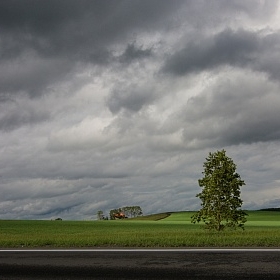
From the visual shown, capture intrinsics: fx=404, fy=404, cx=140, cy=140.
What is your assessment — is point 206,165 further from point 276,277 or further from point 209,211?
point 276,277

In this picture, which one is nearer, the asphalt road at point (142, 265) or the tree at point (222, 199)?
the asphalt road at point (142, 265)

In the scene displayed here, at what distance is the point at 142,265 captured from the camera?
10578 millimetres

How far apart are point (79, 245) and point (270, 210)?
94.3m

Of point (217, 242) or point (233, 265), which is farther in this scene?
point (217, 242)

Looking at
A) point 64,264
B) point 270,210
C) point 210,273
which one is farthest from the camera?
point 270,210

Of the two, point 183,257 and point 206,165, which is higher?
point 206,165

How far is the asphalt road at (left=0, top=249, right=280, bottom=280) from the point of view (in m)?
9.33

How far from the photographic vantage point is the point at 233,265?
1037 centimetres

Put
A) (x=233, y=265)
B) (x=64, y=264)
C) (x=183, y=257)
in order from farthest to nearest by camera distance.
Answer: (x=183, y=257) → (x=64, y=264) → (x=233, y=265)

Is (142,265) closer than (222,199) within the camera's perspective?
Yes

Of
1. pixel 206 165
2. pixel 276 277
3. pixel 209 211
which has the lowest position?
pixel 276 277

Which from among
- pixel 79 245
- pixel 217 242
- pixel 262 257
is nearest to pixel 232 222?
pixel 217 242

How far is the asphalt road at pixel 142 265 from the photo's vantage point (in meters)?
9.33

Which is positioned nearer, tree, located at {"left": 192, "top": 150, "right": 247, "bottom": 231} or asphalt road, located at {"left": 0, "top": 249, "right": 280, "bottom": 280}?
asphalt road, located at {"left": 0, "top": 249, "right": 280, "bottom": 280}
